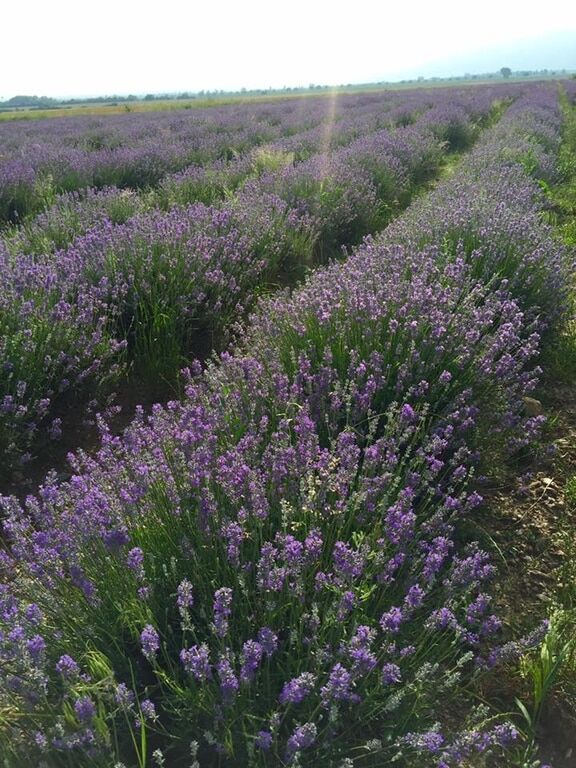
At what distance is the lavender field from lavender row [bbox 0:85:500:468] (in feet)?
0.07

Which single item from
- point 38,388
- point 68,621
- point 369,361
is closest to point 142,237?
point 38,388

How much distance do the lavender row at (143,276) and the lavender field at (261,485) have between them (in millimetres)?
23

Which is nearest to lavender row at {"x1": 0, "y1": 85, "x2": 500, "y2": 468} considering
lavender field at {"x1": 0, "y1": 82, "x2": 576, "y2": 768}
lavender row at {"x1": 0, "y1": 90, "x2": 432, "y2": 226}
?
lavender field at {"x1": 0, "y1": 82, "x2": 576, "y2": 768}

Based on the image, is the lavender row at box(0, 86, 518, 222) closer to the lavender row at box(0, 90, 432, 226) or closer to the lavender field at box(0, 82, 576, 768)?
the lavender row at box(0, 90, 432, 226)

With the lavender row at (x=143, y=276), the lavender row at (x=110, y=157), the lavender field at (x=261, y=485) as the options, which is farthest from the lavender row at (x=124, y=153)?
the lavender field at (x=261, y=485)

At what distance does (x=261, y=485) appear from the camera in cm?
174

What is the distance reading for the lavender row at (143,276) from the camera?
3.18 meters

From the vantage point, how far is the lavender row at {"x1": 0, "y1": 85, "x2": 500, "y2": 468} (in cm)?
318

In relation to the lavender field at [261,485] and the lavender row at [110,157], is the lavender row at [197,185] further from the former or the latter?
the lavender row at [110,157]

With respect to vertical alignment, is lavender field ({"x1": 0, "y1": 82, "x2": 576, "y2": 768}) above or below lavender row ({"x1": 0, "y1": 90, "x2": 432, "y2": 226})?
below

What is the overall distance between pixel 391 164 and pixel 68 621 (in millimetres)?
8108

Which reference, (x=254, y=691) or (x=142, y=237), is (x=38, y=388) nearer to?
(x=142, y=237)

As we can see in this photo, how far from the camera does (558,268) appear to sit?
12.7ft

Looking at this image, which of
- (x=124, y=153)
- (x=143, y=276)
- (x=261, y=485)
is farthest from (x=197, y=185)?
(x=261, y=485)
